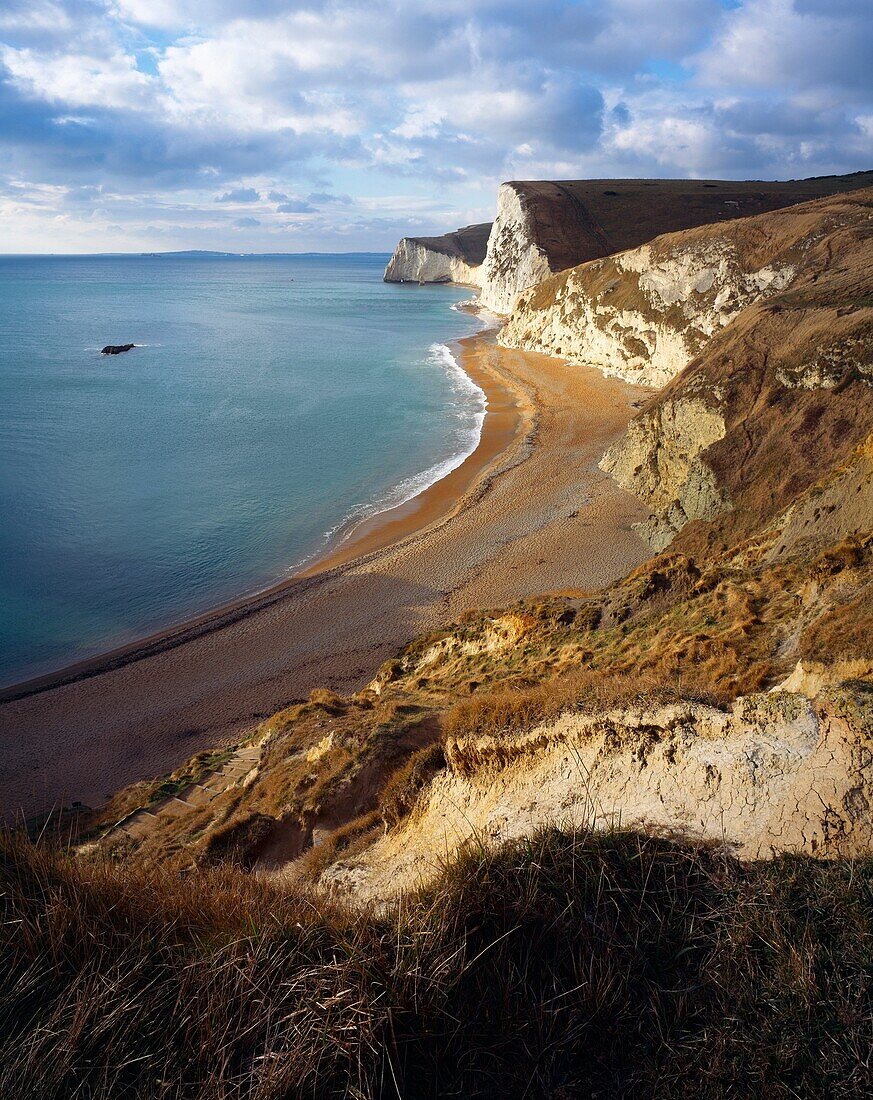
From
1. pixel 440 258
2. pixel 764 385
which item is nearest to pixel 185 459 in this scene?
pixel 764 385

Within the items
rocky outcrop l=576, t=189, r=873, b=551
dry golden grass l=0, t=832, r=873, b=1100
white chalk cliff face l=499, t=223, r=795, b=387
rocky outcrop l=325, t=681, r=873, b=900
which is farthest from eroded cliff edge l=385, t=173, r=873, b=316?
dry golden grass l=0, t=832, r=873, b=1100

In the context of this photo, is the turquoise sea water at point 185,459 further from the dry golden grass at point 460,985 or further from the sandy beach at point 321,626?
the dry golden grass at point 460,985

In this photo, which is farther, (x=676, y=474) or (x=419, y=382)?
(x=419, y=382)

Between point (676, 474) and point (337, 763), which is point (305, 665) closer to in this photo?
point (337, 763)

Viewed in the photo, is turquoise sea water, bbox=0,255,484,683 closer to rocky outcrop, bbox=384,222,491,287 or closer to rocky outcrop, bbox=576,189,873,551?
rocky outcrop, bbox=576,189,873,551

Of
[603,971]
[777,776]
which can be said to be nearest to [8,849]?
[603,971]

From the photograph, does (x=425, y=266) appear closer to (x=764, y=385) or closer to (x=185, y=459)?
(x=185, y=459)
